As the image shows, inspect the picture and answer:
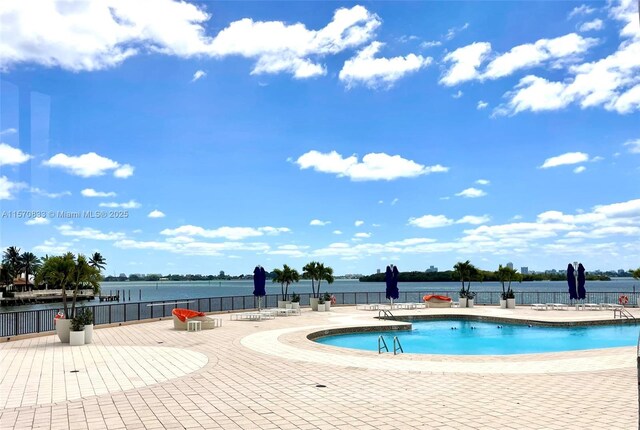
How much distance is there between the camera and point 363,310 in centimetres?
2980

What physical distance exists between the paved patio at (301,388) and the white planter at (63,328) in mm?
899

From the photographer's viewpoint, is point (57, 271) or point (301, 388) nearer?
point (301, 388)

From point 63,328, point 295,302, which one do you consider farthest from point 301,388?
point 295,302

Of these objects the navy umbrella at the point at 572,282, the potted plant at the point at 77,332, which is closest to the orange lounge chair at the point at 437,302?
the navy umbrella at the point at 572,282

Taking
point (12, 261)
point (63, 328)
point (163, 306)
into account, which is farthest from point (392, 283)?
point (12, 261)

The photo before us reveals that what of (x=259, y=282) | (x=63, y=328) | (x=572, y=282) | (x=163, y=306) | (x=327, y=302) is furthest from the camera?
(x=327, y=302)

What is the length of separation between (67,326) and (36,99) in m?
10.1

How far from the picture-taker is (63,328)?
55.1ft

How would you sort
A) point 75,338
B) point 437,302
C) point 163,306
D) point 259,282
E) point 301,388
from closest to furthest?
point 301,388 → point 75,338 → point 163,306 → point 259,282 → point 437,302

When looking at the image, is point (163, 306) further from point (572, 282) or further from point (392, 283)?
point (572, 282)

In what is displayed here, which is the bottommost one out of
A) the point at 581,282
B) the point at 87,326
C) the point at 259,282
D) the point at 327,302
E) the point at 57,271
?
the point at 327,302

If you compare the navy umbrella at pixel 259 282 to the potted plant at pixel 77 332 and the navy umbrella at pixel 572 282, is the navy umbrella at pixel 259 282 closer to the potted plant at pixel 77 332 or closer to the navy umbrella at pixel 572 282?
the potted plant at pixel 77 332

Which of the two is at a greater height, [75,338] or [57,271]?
[57,271]

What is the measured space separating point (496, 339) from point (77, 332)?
15.5 m
